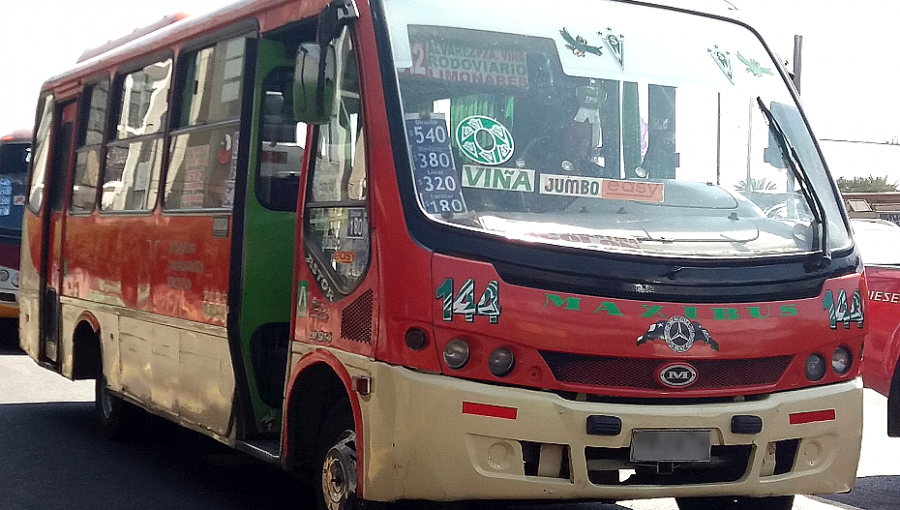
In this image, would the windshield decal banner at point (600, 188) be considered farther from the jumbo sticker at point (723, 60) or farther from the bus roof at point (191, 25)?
the bus roof at point (191, 25)

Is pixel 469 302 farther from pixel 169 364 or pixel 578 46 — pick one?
pixel 169 364

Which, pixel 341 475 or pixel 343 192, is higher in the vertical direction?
pixel 343 192

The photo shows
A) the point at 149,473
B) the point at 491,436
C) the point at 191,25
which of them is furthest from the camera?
the point at 149,473

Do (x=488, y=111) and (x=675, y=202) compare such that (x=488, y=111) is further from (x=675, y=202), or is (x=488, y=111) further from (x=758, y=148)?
(x=758, y=148)

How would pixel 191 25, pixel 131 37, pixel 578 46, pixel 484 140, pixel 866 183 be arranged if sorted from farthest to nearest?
pixel 866 183 → pixel 131 37 → pixel 191 25 → pixel 578 46 → pixel 484 140

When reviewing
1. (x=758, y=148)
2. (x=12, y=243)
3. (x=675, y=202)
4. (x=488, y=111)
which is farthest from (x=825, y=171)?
(x=12, y=243)

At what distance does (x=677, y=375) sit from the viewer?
559 centimetres

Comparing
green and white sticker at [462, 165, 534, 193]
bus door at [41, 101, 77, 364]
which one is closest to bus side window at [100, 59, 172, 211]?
bus door at [41, 101, 77, 364]

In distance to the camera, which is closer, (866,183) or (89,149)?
(89,149)

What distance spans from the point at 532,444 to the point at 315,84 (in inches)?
69.6

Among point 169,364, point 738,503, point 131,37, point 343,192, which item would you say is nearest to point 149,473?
point 169,364

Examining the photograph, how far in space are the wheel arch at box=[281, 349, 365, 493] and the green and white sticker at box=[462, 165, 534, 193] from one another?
1130 mm

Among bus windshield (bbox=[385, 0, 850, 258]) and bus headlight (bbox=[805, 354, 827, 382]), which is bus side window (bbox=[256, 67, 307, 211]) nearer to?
bus windshield (bbox=[385, 0, 850, 258])

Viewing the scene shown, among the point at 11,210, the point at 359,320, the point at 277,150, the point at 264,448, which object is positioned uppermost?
the point at 277,150
